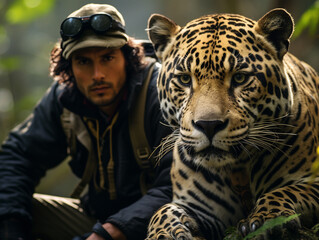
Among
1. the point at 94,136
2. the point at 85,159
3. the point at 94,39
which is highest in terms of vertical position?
the point at 94,39

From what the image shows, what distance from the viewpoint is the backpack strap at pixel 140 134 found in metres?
5.13

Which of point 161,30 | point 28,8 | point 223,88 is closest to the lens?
point 223,88

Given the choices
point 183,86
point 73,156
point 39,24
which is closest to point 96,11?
point 73,156

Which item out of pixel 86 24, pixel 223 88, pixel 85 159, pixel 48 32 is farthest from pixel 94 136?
pixel 48 32

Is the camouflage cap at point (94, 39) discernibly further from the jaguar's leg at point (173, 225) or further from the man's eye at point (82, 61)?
the jaguar's leg at point (173, 225)

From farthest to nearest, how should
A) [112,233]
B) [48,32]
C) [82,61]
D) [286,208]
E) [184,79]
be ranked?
[48,32], [82,61], [112,233], [184,79], [286,208]

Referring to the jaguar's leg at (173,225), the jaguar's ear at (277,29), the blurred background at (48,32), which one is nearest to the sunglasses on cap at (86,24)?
the blurred background at (48,32)

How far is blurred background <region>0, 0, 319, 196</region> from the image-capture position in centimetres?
832

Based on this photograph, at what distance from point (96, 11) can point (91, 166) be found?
5.53ft

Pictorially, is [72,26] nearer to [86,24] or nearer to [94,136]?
[86,24]

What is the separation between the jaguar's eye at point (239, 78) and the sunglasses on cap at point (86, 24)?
1.97 metres

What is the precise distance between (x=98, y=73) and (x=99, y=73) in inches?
0.4

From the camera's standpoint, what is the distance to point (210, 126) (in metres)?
3.32

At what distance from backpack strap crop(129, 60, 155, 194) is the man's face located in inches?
10.0
